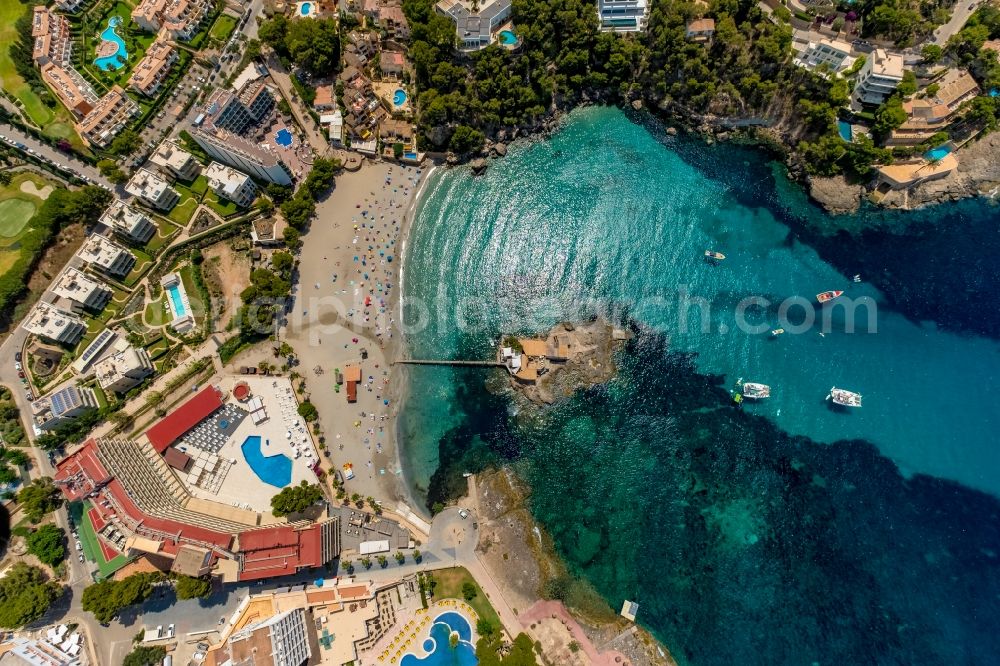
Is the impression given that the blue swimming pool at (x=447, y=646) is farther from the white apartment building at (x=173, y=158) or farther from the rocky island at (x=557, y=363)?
the white apartment building at (x=173, y=158)

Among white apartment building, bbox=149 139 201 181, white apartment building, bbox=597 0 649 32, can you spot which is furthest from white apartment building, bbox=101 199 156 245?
white apartment building, bbox=597 0 649 32

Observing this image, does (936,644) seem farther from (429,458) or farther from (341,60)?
(341,60)

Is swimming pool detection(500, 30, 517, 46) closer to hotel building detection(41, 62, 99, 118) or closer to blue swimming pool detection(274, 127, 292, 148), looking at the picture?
blue swimming pool detection(274, 127, 292, 148)

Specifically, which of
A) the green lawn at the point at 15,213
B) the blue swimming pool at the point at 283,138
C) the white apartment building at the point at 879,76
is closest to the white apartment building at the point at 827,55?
the white apartment building at the point at 879,76

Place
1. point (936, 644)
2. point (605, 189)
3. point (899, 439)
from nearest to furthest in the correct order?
point (936, 644)
point (899, 439)
point (605, 189)

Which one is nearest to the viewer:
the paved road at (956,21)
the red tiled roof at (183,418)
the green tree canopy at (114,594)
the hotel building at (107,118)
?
the green tree canopy at (114,594)

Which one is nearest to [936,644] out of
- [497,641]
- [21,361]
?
[497,641]
